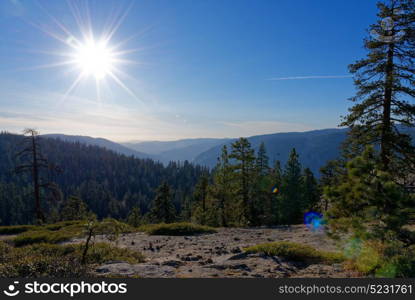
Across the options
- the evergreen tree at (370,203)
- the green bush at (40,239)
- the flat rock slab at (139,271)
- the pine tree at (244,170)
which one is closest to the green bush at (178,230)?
the green bush at (40,239)

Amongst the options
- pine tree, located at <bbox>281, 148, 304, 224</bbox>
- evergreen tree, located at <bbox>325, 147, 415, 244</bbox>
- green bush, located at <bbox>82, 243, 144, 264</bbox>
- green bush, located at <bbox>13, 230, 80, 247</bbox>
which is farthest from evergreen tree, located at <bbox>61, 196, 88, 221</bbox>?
evergreen tree, located at <bbox>325, 147, 415, 244</bbox>

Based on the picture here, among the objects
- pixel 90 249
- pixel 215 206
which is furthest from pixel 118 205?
pixel 90 249

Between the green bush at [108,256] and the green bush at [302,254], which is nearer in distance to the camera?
the green bush at [302,254]

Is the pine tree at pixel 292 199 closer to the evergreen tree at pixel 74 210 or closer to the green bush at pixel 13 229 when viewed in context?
the green bush at pixel 13 229

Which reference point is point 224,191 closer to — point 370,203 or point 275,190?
point 275,190

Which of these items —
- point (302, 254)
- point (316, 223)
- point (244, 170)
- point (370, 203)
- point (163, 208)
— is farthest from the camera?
point (163, 208)

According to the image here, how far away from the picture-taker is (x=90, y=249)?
9.69 meters

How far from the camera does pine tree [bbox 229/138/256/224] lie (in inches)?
965

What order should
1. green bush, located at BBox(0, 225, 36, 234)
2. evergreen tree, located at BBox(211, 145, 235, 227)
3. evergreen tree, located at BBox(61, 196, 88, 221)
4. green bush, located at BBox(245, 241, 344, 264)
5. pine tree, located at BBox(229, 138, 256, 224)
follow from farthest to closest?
evergreen tree, located at BBox(61, 196, 88, 221)
evergreen tree, located at BBox(211, 145, 235, 227)
pine tree, located at BBox(229, 138, 256, 224)
green bush, located at BBox(0, 225, 36, 234)
green bush, located at BBox(245, 241, 344, 264)

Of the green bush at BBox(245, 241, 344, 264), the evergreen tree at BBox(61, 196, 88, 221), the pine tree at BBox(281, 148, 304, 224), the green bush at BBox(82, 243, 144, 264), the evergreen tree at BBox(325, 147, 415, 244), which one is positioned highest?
the evergreen tree at BBox(325, 147, 415, 244)

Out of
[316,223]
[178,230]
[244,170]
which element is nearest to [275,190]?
[244,170]

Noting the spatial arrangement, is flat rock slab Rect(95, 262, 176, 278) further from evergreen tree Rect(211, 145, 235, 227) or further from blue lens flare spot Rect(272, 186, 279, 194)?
blue lens flare spot Rect(272, 186, 279, 194)

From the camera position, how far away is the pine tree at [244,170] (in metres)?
24.5

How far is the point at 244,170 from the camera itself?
2473 cm
